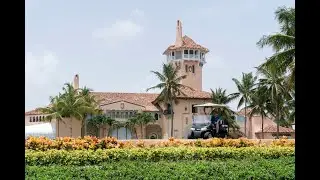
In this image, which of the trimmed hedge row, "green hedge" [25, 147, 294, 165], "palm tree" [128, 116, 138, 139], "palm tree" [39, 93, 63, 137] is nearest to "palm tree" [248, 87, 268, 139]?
"palm tree" [128, 116, 138, 139]

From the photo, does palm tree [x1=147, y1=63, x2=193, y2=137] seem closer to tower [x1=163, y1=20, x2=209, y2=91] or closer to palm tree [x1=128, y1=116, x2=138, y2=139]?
palm tree [x1=128, y1=116, x2=138, y2=139]

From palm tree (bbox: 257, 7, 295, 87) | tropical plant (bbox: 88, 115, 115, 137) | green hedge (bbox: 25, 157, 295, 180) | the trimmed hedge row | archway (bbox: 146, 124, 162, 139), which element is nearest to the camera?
green hedge (bbox: 25, 157, 295, 180)

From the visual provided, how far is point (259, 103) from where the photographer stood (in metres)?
46.9

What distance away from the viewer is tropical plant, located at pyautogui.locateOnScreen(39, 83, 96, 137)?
156 ft

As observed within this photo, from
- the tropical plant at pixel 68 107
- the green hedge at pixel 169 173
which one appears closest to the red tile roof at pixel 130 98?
the tropical plant at pixel 68 107

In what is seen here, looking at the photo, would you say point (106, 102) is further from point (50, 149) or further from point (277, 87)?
point (50, 149)

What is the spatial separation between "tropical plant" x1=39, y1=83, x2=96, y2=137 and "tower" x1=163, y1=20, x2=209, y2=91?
41.8 ft

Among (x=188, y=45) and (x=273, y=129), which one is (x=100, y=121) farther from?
(x=273, y=129)

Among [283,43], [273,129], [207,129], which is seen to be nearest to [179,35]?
[273,129]

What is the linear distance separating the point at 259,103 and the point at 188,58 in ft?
41.8

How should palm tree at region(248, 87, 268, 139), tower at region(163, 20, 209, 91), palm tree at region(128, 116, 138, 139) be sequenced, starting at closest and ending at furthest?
palm tree at region(248, 87, 268, 139) → palm tree at region(128, 116, 138, 139) → tower at region(163, 20, 209, 91)

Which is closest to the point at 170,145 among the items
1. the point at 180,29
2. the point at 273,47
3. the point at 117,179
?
the point at 117,179

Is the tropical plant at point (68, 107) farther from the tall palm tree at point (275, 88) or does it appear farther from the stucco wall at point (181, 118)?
the tall palm tree at point (275, 88)
